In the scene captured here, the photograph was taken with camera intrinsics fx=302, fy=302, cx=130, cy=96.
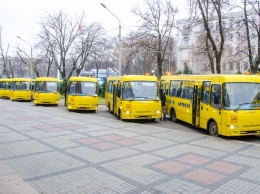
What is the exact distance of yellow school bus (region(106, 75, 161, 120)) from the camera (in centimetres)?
1636

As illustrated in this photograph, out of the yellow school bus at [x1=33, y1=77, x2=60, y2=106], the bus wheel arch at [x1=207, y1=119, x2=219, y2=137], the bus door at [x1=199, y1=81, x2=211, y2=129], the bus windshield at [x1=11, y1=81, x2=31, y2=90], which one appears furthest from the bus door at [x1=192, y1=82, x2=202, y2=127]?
the bus windshield at [x1=11, y1=81, x2=31, y2=90]

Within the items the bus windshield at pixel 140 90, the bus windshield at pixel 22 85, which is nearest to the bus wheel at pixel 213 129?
the bus windshield at pixel 140 90

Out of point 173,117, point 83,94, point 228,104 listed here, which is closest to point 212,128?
point 228,104

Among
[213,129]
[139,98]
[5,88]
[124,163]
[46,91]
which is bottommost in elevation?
[124,163]

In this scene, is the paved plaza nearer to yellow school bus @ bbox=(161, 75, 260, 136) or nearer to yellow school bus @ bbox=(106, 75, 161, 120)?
yellow school bus @ bbox=(161, 75, 260, 136)

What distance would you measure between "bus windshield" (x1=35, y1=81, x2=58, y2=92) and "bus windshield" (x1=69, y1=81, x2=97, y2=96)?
246 inches

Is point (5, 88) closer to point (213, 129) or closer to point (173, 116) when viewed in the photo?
point (173, 116)

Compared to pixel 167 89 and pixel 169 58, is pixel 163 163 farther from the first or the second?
pixel 169 58

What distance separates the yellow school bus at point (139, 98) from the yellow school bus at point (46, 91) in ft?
41.1

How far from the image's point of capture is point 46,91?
1097 inches

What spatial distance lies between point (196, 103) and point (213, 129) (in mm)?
1931

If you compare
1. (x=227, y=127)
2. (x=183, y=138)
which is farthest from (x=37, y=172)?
(x=227, y=127)

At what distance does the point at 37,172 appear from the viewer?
7383 millimetres

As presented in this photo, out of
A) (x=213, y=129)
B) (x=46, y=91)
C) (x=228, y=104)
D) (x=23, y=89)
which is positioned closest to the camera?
(x=228, y=104)
